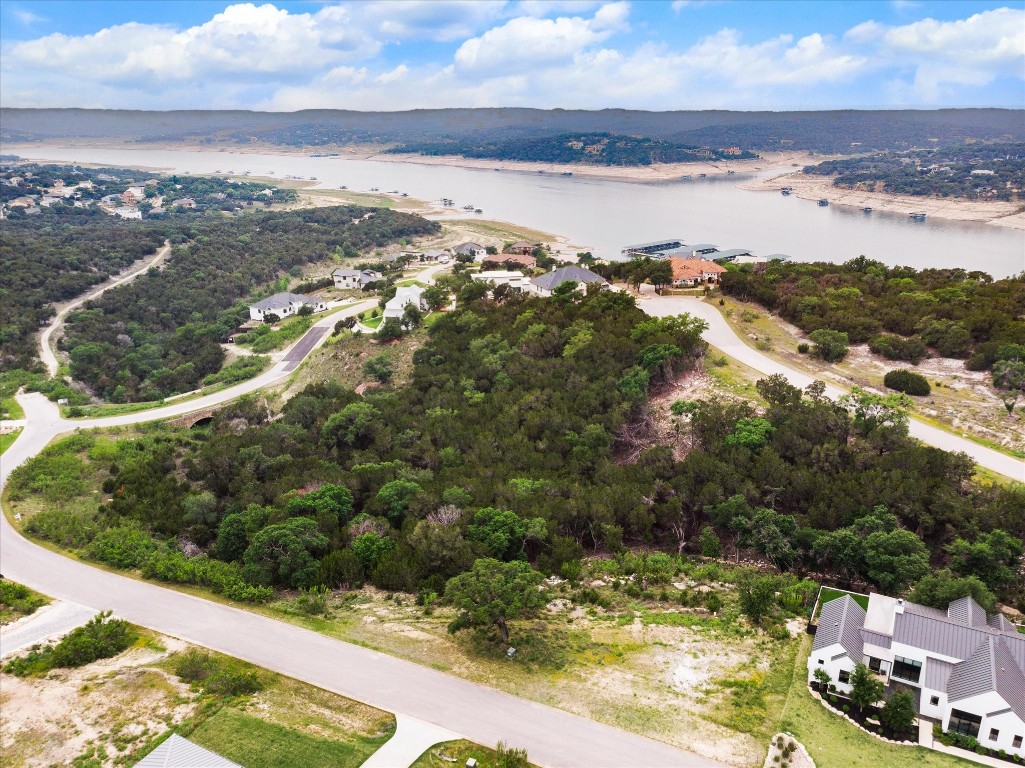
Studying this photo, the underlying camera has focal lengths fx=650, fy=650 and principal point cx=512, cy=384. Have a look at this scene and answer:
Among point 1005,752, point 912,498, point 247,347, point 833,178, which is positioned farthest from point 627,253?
point 833,178

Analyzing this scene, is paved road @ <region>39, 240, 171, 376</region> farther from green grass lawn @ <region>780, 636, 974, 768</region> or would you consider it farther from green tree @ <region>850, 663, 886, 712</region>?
green tree @ <region>850, 663, 886, 712</region>

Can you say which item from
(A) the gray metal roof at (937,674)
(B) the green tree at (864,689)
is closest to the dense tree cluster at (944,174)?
(A) the gray metal roof at (937,674)

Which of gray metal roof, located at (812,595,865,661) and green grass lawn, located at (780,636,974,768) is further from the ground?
gray metal roof, located at (812,595,865,661)

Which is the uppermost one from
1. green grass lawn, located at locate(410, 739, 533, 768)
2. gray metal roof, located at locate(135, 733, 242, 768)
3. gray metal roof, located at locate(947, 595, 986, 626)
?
gray metal roof, located at locate(947, 595, 986, 626)

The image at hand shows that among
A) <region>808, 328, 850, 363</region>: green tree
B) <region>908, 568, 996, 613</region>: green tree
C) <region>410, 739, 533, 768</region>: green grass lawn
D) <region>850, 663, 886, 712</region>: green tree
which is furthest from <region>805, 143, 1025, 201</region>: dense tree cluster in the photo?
<region>410, 739, 533, 768</region>: green grass lawn

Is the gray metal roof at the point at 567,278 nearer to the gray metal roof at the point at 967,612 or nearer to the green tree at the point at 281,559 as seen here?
the green tree at the point at 281,559

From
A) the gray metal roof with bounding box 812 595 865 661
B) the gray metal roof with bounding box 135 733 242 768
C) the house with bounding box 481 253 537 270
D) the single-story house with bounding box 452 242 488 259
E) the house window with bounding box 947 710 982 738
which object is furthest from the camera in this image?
the single-story house with bounding box 452 242 488 259
